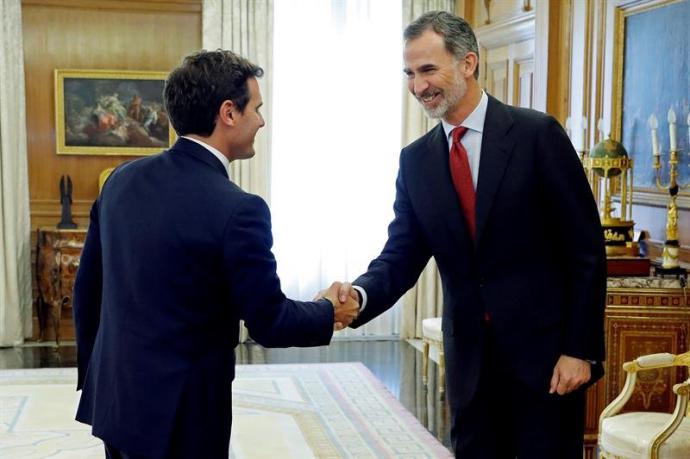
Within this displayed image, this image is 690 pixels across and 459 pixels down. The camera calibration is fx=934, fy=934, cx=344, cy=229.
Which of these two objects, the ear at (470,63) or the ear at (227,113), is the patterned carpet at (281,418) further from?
the ear at (227,113)

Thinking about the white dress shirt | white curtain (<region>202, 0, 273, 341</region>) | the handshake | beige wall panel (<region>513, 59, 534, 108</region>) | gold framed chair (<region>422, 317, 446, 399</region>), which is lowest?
gold framed chair (<region>422, 317, 446, 399</region>)

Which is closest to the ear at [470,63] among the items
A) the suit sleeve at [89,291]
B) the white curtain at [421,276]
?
the suit sleeve at [89,291]

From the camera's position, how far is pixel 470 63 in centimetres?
265

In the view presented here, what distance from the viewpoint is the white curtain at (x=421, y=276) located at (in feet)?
25.7

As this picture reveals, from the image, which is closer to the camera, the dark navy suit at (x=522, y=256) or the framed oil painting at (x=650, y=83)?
the dark navy suit at (x=522, y=256)

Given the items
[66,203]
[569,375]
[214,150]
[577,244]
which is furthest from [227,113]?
[66,203]

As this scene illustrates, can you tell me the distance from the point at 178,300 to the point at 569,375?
1.05m

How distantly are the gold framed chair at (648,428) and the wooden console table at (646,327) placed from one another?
0.49 metres

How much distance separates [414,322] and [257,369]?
5.97 ft

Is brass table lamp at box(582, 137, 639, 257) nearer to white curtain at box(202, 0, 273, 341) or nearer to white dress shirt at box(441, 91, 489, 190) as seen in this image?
white dress shirt at box(441, 91, 489, 190)

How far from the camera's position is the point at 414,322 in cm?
801

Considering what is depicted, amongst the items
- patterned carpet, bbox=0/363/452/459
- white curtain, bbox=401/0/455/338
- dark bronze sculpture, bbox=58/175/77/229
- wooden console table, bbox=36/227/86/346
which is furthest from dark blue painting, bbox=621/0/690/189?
dark bronze sculpture, bbox=58/175/77/229

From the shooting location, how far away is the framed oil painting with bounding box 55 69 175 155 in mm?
7676

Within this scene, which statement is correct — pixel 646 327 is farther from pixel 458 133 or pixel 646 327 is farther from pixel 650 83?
pixel 458 133
